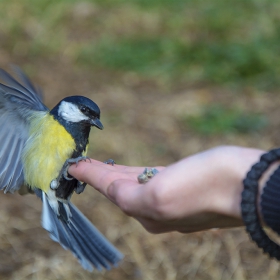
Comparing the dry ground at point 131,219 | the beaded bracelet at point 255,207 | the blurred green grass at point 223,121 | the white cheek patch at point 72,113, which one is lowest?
the dry ground at point 131,219

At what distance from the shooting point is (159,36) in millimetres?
6367

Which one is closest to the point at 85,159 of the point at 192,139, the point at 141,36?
the point at 192,139

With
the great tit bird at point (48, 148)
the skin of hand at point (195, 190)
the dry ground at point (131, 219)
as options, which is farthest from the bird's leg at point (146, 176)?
the dry ground at point (131, 219)

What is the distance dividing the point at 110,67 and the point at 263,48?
155 cm

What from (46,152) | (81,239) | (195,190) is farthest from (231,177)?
(46,152)

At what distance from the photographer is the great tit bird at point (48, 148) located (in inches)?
103

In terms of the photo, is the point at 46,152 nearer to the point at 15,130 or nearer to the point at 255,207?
the point at 15,130

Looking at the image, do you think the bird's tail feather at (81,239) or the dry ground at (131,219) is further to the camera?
the dry ground at (131,219)

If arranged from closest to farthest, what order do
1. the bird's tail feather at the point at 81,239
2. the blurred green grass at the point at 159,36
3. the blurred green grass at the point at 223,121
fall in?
the bird's tail feather at the point at 81,239 → the blurred green grass at the point at 223,121 → the blurred green grass at the point at 159,36

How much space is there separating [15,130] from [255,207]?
1.44 m

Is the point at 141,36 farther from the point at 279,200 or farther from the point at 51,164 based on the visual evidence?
the point at 279,200

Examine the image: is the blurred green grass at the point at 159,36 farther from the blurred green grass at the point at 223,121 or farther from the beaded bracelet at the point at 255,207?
the beaded bracelet at the point at 255,207

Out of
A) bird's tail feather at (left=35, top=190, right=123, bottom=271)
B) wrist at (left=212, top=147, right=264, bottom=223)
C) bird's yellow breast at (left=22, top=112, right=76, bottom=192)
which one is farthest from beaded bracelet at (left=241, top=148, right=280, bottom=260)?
bird's yellow breast at (left=22, top=112, right=76, bottom=192)

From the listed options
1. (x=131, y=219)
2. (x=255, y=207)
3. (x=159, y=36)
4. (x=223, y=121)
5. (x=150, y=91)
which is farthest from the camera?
(x=159, y=36)
